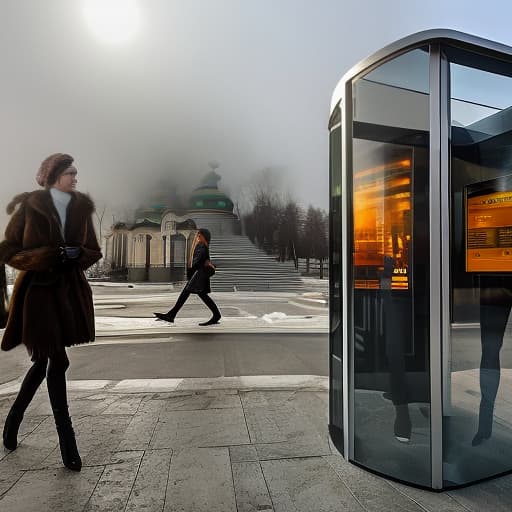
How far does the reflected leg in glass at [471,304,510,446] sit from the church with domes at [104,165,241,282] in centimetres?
154

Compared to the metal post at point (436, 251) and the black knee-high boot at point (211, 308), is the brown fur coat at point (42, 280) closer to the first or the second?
the black knee-high boot at point (211, 308)

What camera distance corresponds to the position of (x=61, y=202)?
179 centimetres

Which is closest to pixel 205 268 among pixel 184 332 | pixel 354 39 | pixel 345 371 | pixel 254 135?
pixel 184 332

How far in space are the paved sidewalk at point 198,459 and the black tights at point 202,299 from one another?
47cm

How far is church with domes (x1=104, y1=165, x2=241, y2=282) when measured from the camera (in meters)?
2.48

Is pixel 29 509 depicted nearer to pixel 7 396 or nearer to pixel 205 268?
pixel 7 396

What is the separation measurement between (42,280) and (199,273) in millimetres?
1079

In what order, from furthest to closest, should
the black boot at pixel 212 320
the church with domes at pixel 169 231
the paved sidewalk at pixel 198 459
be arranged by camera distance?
the black boot at pixel 212 320 → the church with domes at pixel 169 231 → the paved sidewalk at pixel 198 459

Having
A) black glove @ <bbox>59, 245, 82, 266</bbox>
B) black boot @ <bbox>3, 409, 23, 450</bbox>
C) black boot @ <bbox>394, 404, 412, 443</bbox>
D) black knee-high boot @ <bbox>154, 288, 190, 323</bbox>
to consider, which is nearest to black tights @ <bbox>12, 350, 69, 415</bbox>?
black boot @ <bbox>3, 409, 23, 450</bbox>

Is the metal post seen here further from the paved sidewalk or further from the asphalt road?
the asphalt road

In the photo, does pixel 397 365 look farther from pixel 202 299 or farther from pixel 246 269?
pixel 202 299

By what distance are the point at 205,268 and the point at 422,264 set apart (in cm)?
148

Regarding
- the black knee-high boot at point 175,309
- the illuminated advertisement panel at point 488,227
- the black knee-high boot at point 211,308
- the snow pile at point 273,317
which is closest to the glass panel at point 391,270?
the illuminated advertisement panel at point 488,227

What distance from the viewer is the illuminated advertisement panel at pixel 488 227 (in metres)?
1.72
